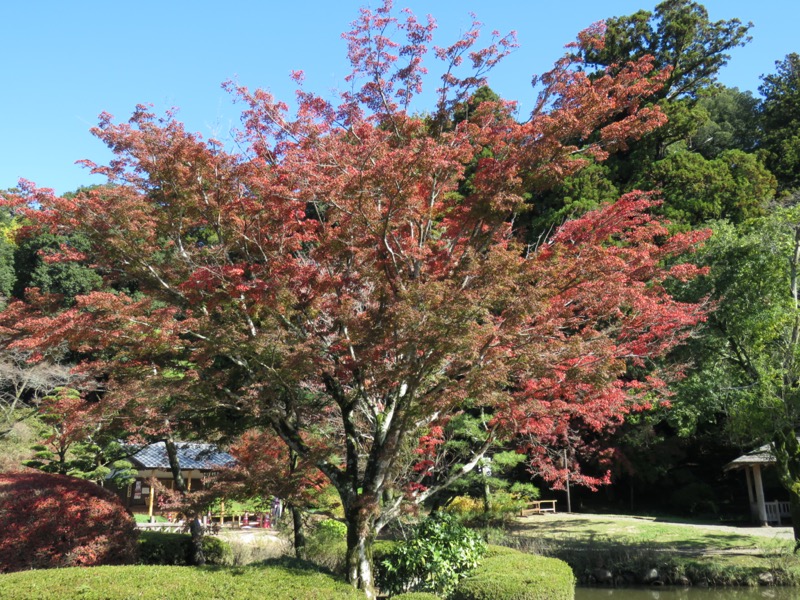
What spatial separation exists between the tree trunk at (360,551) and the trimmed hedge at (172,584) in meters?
0.70

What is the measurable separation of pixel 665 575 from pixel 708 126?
89.1 ft

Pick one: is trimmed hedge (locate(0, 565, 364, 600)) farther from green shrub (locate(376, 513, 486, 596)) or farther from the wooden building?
the wooden building

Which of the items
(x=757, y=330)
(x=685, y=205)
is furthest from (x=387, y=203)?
(x=685, y=205)

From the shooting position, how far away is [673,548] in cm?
1366

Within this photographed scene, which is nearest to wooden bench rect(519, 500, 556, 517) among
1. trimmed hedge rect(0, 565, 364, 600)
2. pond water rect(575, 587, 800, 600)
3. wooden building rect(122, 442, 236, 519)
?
pond water rect(575, 587, 800, 600)

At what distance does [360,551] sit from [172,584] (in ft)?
7.14

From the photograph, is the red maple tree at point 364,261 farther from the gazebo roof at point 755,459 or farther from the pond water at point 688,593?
the gazebo roof at point 755,459

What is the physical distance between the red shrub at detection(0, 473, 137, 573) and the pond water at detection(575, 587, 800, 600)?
8073 mm

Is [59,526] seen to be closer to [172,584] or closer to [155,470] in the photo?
[172,584]

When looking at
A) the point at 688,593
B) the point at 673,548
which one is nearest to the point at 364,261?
the point at 688,593

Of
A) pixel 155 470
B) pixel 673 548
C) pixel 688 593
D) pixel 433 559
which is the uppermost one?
pixel 155 470

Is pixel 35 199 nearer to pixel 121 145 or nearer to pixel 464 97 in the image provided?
pixel 121 145

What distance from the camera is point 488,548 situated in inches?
368

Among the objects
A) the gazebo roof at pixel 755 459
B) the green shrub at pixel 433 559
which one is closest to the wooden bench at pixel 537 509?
the gazebo roof at pixel 755 459
